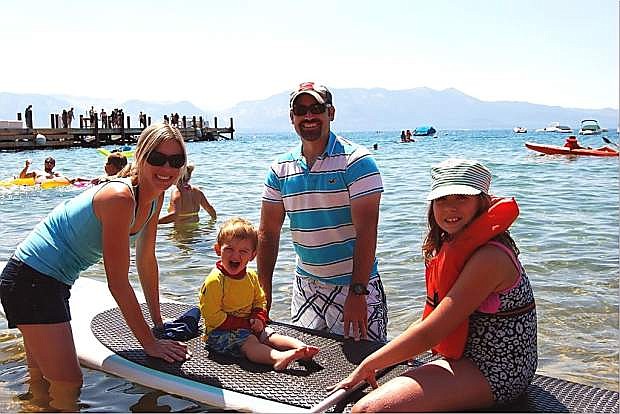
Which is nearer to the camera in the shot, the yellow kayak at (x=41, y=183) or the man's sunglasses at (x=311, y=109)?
the man's sunglasses at (x=311, y=109)

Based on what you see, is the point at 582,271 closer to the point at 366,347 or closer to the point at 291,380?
the point at 366,347

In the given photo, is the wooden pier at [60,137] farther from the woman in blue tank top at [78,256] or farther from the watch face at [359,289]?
the watch face at [359,289]

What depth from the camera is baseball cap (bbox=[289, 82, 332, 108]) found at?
4.27 meters

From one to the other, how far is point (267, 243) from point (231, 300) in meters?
0.63

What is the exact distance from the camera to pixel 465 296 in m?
2.99

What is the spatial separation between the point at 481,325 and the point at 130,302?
204 cm

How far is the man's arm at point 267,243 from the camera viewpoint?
15.4 ft

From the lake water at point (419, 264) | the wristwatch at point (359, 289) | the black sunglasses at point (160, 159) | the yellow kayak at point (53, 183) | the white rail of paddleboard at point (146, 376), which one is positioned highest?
the black sunglasses at point (160, 159)

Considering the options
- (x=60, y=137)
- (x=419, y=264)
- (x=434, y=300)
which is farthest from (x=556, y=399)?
(x=60, y=137)

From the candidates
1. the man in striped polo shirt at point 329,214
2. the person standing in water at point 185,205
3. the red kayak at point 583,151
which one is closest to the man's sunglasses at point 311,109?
the man in striped polo shirt at point 329,214

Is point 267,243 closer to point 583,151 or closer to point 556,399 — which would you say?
point 556,399

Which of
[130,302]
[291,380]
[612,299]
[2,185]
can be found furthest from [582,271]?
[2,185]

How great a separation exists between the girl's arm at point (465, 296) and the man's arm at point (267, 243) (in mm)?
1796

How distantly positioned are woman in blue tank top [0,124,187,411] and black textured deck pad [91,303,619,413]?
0.21 meters
